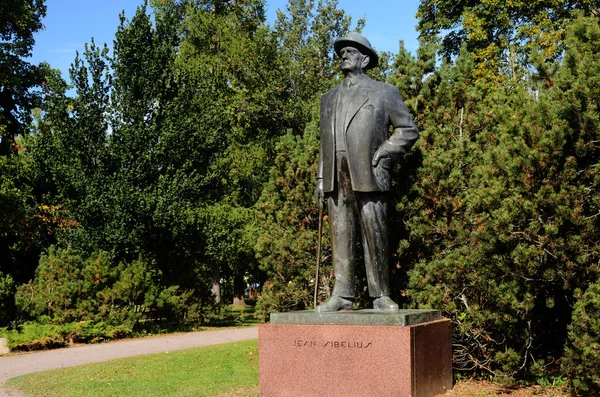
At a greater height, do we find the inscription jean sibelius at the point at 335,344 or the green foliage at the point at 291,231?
the green foliage at the point at 291,231

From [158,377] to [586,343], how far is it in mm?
6224

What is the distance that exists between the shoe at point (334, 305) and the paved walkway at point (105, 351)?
509 centimetres

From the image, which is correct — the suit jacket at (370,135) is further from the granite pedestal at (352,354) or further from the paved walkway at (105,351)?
the paved walkway at (105,351)

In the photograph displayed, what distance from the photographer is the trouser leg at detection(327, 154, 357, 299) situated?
24.1 feet

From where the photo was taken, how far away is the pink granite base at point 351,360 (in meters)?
6.27

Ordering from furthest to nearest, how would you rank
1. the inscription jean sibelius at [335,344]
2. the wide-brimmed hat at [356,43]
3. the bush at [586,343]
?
the wide-brimmed hat at [356,43], the inscription jean sibelius at [335,344], the bush at [586,343]

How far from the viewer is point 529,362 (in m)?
7.88

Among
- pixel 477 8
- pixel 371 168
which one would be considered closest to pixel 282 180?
pixel 371 168

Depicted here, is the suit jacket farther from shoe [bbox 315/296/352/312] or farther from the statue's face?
shoe [bbox 315/296/352/312]

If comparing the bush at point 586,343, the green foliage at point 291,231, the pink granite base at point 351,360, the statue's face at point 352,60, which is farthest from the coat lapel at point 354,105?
the green foliage at point 291,231

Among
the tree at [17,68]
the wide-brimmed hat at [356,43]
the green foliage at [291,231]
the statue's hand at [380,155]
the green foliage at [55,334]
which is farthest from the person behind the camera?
the tree at [17,68]

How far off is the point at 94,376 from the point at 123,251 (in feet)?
28.4

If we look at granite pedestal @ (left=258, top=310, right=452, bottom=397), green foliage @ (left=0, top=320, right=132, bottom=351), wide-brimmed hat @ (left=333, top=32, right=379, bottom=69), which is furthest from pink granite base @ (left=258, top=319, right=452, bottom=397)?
green foliage @ (left=0, top=320, right=132, bottom=351)

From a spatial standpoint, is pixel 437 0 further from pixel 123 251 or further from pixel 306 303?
pixel 306 303
